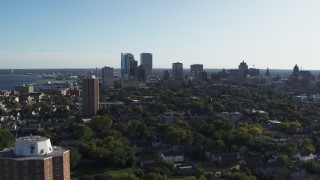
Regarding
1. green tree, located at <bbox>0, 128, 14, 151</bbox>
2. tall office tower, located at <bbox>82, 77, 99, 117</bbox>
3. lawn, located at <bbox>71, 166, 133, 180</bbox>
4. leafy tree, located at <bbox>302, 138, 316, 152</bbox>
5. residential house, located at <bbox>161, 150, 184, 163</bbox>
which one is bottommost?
lawn, located at <bbox>71, 166, 133, 180</bbox>

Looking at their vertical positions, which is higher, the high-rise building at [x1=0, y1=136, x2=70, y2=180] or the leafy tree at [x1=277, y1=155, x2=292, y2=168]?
the high-rise building at [x1=0, y1=136, x2=70, y2=180]

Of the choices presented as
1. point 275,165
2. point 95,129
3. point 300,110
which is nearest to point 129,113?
point 95,129

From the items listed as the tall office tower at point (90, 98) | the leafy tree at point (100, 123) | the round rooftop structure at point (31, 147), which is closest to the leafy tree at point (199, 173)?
the round rooftop structure at point (31, 147)

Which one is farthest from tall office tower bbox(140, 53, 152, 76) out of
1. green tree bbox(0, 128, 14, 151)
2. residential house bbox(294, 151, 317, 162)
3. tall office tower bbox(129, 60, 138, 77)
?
residential house bbox(294, 151, 317, 162)

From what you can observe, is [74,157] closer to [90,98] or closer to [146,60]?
[90,98]

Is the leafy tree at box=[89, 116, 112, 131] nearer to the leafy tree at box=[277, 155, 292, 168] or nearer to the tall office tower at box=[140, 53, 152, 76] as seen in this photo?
the leafy tree at box=[277, 155, 292, 168]

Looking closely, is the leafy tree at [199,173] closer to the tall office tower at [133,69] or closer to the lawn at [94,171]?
the lawn at [94,171]

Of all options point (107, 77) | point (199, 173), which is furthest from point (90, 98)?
point (107, 77)
